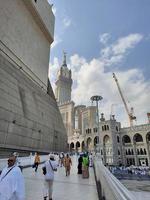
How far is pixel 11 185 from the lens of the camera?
121 inches

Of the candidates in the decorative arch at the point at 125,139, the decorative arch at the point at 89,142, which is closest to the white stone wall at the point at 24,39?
the decorative arch at the point at 89,142

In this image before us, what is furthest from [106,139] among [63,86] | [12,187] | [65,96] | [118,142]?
[63,86]

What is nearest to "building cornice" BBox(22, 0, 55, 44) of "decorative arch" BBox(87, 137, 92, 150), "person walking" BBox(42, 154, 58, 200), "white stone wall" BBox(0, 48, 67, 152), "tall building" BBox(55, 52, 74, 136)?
"white stone wall" BBox(0, 48, 67, 152)

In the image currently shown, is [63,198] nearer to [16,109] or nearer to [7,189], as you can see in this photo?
[7,189]

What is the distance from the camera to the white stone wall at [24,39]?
2425cm

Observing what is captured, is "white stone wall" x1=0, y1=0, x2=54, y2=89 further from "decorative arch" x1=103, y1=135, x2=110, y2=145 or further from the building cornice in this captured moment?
"decorative arch" x1=103, y1=135, x2=110, y2=145

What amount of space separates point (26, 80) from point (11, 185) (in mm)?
23572

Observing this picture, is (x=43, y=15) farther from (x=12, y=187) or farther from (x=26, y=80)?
(x=12, y=187)

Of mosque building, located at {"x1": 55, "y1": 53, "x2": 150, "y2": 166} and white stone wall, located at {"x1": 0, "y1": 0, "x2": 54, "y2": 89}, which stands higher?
white stone wall, located at {"x1": 0, "y1": 0, "x2": 54, "y2": 89}

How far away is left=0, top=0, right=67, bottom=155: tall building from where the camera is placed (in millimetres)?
19250

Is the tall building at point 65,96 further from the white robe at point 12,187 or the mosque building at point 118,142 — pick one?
the white robe at point 12,187

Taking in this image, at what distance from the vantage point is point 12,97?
65.8 feet

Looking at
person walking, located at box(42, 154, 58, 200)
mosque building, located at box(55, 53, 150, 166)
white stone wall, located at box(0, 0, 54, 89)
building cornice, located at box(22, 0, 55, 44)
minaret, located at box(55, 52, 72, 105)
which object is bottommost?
person walking, located at box(42, 154, 58, 200)

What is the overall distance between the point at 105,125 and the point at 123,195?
56766mm
